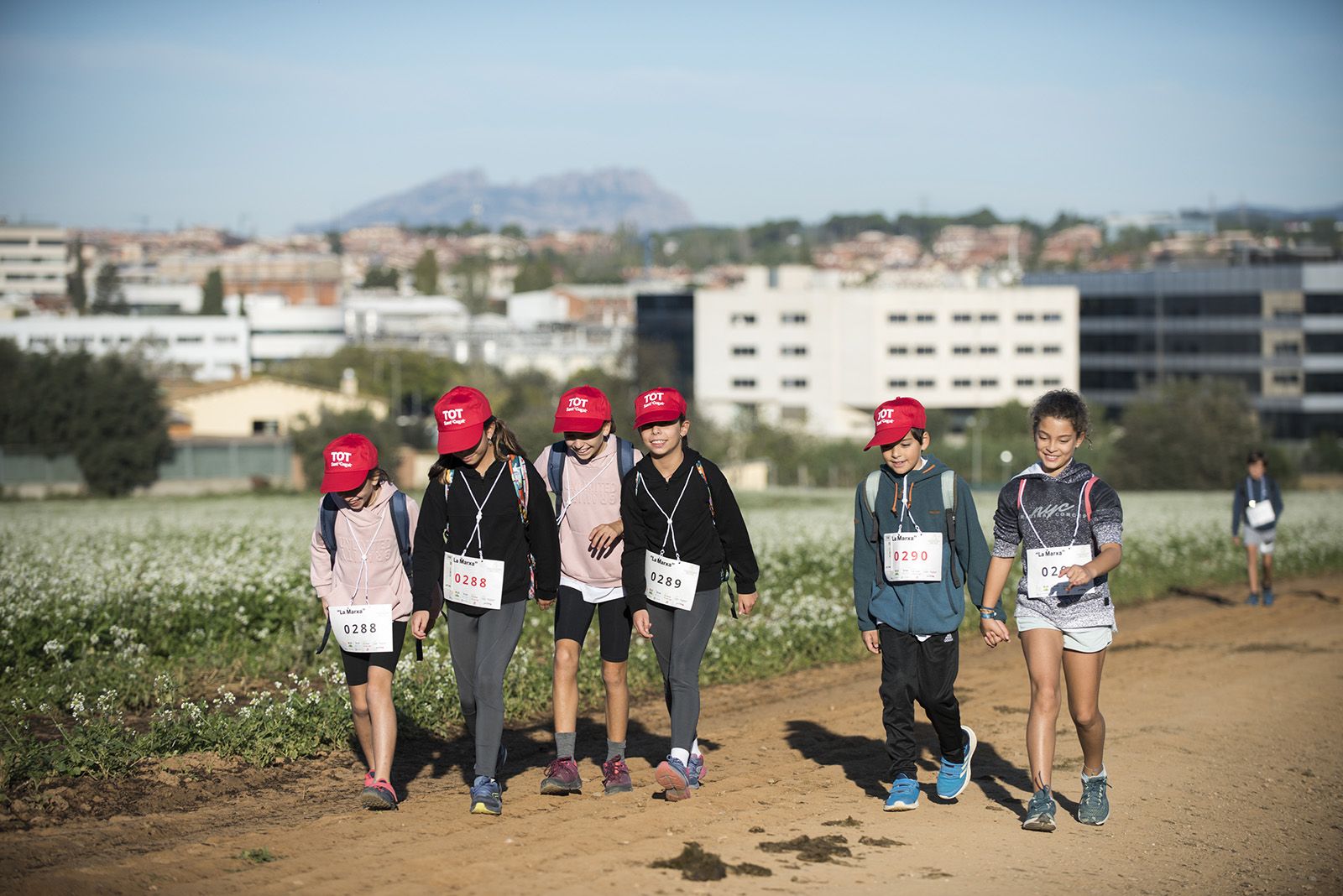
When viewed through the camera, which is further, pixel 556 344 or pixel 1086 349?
pixel 556 344

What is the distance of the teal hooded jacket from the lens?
7.88m

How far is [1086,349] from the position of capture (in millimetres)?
120188

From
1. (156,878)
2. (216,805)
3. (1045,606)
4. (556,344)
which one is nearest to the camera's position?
(156,878)

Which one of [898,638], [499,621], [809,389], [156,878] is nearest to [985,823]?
[898,638]

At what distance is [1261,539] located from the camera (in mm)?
19547

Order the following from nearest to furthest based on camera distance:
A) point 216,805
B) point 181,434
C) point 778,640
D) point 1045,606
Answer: point 1045,606 < point 216,805 < point 778,640 < point 181,434

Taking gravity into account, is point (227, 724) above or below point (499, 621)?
below

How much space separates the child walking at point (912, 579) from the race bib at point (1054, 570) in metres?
0.37

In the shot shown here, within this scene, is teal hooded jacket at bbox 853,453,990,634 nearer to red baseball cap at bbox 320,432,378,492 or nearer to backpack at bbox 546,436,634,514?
backpack at bbox 546,436,634,514

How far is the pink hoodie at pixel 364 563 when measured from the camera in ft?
26.1

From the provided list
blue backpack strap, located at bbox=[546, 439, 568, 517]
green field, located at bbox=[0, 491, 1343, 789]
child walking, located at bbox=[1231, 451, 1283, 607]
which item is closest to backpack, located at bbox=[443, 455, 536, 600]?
blue backpack strap, located at bbox=[546, 439, 568, 517]

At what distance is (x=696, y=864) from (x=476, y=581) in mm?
1993

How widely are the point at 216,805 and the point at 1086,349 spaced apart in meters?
118

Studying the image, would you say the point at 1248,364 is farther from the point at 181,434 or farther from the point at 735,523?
the point at 735,523
